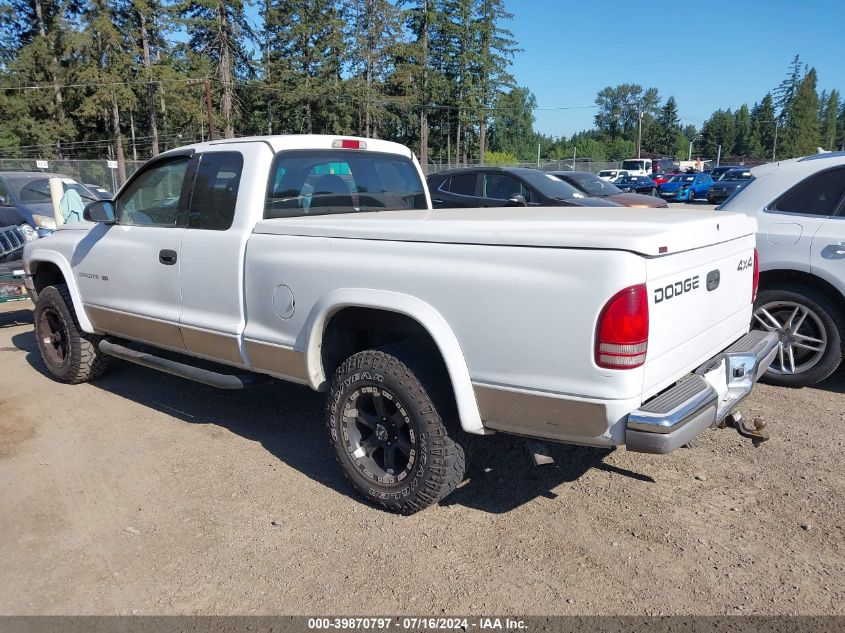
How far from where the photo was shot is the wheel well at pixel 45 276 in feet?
18.8

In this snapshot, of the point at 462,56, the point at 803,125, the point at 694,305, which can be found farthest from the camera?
the point at 803,125

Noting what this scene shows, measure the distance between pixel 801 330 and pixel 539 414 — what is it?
337cm

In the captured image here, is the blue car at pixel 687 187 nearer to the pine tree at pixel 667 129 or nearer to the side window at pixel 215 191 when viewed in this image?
the side window at pixel 215 191

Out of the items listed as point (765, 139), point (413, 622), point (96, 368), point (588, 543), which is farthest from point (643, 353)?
point (765, 139)

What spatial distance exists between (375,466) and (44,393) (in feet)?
11.9

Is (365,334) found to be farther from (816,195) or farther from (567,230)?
(816,195)

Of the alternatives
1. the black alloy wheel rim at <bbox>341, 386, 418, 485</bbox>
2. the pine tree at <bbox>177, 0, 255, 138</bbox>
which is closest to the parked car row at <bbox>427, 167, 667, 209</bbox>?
the black alloy wheel rim at <bbox>341, 386, 418, 485</bbox>

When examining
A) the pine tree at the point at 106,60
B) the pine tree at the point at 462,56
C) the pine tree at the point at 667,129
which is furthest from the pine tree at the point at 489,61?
the pine tree at the point at 667,129

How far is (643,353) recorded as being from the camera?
260 cm

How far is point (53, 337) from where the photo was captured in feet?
19.1

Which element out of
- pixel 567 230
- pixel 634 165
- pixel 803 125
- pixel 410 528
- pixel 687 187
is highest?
pixel 803 125

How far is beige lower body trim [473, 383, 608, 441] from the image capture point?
8.78 ft

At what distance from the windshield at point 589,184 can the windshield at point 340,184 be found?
9.16 metres

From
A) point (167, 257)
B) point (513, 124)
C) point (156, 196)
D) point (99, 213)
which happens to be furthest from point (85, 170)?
point (513, 124)
